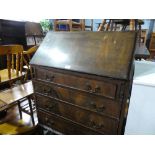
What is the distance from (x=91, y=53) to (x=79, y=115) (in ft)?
1.59

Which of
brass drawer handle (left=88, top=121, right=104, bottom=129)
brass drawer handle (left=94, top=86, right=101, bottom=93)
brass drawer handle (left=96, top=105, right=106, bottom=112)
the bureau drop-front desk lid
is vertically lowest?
brass drawer handle (left=88, top=121, right=104, bottom=129)

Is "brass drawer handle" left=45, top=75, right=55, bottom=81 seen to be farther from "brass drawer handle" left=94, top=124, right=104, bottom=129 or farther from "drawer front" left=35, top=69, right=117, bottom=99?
"brass drawer handle" left=94, top=124, right=104, bottom=129

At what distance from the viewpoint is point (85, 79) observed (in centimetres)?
100

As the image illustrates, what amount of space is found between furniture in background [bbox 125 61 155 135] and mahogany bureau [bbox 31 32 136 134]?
7 cm

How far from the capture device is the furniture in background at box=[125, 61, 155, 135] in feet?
3.08

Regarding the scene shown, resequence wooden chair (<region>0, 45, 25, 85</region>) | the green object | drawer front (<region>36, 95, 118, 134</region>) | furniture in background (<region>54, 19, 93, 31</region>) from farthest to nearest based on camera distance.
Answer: the green object
furniture in background (<region>54, 19, 93, 31</region>)
wooden chair (<region>0, 45, 25, 85</region>)
drawer front (<region>36, 95, 118, 134</region>)

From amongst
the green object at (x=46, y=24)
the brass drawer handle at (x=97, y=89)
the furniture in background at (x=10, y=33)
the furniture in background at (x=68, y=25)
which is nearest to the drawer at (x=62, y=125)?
the brass drawer handle at (x=97, y=89)

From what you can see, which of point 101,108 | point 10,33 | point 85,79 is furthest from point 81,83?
point 10,33

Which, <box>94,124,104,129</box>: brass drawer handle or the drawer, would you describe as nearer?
<box>94,124,104,129</box>: brass drawer handle

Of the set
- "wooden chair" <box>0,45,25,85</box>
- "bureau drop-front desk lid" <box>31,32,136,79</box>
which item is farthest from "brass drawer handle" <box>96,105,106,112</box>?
"wooden chair" <box>0,45,25,85</box>

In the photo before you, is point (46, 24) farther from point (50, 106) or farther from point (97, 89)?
point (97, 89)

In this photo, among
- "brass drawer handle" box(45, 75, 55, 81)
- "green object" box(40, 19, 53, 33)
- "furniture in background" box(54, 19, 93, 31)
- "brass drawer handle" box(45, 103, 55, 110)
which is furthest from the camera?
"green object" box(40, 19, 53, 33)

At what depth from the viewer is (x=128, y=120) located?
1.06 metres
